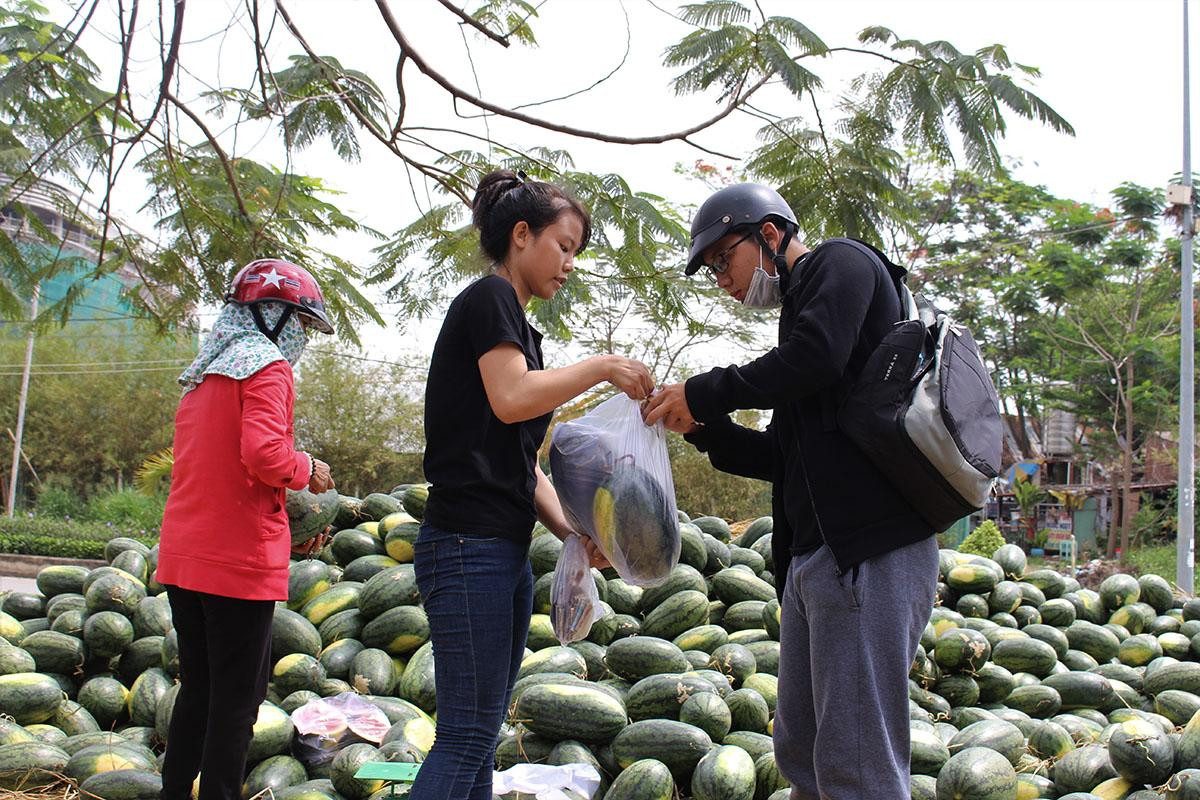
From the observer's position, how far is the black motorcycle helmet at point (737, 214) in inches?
105

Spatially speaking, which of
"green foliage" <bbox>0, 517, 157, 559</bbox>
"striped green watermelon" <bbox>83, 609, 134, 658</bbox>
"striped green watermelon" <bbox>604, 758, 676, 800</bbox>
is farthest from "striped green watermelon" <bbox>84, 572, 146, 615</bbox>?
"green foliage" <bbox>0, 517, 157, 559</bbox>

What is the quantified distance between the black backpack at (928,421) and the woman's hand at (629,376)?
565 mm

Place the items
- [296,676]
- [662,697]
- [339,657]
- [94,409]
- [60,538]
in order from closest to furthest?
[662,697], [296,676], [339,657], [60,538], [94,409]

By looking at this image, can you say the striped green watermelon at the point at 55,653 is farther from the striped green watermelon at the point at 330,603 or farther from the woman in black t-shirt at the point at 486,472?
the woman in black t-shirt at the point at 486,472

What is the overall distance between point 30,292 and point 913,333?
18.2ft

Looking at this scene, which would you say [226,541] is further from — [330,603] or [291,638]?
[330,603]

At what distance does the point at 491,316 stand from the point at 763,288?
2.48 feet

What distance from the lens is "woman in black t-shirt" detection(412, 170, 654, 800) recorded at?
2.40 metres

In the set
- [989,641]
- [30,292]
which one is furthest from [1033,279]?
[30,292]

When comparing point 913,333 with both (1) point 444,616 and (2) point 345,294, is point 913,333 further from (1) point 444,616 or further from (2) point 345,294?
(2) point 345,294

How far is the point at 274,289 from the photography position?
3.20 m

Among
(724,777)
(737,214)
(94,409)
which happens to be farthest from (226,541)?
(94,409)

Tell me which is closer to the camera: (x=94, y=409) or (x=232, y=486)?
(x=232, y=486)

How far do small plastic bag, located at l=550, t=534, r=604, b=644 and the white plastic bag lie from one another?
77cm
